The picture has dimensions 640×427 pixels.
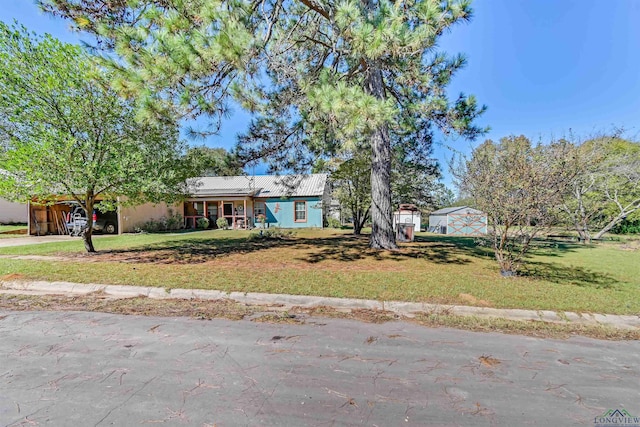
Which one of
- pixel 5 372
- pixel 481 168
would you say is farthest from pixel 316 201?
pixel 5 372

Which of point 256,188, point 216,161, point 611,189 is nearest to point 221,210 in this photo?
point 256,188

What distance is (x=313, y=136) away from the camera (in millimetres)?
10031

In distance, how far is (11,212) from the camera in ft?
75.3

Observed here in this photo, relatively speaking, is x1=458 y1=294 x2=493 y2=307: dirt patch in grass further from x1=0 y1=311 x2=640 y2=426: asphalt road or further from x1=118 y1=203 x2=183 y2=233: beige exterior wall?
x1=118 y1=203 x2=183 y2=233: beige exterior wall

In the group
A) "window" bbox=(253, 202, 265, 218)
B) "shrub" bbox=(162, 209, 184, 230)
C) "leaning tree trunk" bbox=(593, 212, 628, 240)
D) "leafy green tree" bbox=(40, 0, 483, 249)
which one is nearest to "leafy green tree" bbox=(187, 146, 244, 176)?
"leafy green tree" bbox=(40, 0, 483, 249)

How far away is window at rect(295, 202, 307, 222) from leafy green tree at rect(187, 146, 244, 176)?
12.0 m

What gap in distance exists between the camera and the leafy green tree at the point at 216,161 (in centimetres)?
963

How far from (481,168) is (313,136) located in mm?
5511

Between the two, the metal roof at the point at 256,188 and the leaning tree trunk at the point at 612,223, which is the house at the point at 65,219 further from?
the leaning tree trunk at the point at 612,223

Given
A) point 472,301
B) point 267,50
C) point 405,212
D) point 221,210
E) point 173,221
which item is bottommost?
point 472,301

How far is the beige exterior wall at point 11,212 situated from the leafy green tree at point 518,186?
99.7 ft

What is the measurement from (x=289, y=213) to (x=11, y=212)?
72.0 feet

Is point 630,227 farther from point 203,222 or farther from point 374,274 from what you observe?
point 203,222

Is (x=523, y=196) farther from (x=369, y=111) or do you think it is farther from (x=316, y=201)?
(x=316, y=201)
